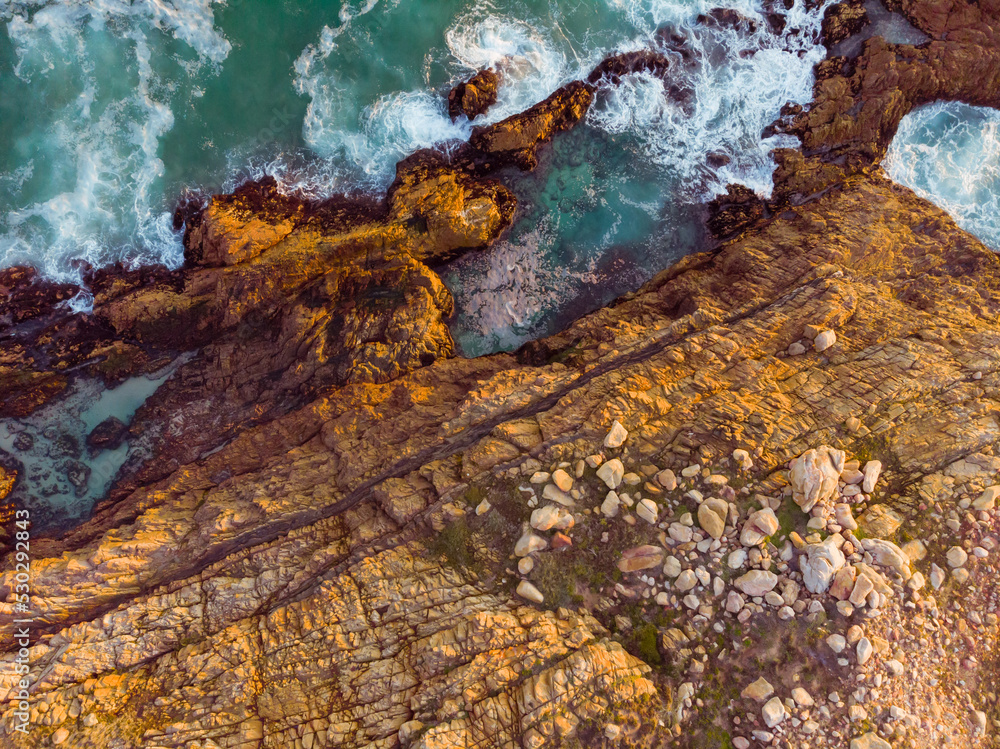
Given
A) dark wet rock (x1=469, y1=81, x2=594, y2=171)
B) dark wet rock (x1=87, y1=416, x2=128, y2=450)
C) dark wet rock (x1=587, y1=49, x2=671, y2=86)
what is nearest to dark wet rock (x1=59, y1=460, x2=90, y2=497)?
dark wet rock (x1=87, y1=416, x2=128, y2=450)

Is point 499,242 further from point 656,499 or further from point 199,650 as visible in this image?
point 199,650

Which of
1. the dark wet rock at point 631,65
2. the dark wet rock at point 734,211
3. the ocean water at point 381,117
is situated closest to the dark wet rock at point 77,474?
the ocean water at point 381,117

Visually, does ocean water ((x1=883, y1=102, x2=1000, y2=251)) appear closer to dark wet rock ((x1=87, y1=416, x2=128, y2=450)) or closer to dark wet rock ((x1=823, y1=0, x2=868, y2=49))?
dark wet rock ((x1=823, y1=0, x2=868, y2=49))

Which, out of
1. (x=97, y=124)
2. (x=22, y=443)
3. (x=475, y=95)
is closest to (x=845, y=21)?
(x=475, y=95)

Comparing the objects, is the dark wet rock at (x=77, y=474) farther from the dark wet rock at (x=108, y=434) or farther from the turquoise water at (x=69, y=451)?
the dark wet rock at (x=108, y=434)

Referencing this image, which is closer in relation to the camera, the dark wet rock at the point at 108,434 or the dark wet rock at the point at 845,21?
the dark wet rock at the point at 108,434

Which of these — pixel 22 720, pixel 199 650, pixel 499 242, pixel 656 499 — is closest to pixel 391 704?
pixel 199 650
